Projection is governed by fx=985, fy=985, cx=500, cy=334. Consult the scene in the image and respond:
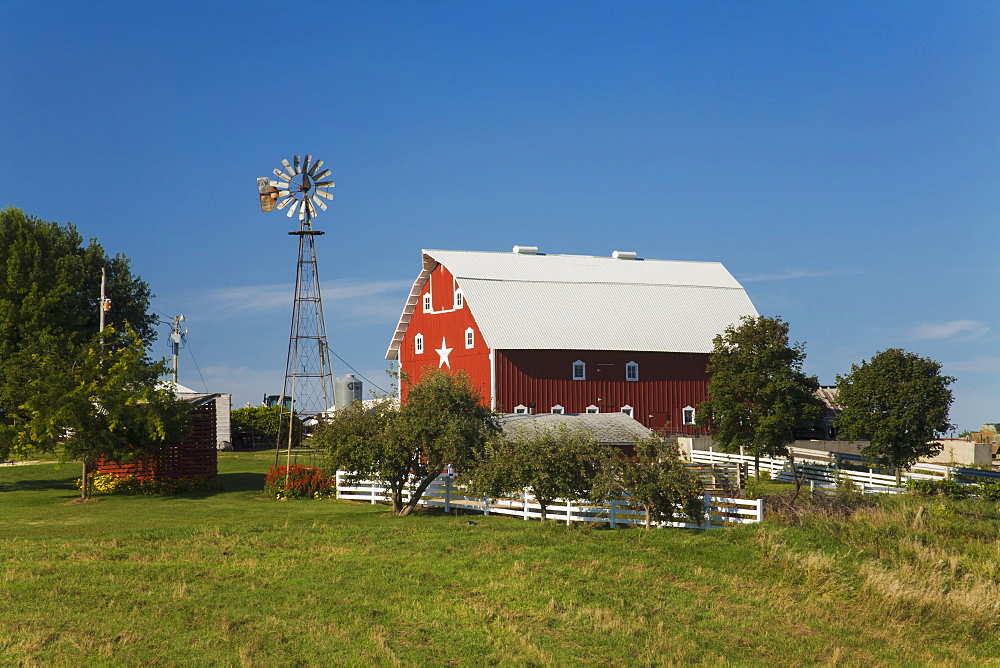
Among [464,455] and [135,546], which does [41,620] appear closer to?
[135,546]

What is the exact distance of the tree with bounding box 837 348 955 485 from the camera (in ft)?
138

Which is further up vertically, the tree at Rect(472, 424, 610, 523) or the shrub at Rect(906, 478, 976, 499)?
the tree at Rect(472, 424, 610, 523)

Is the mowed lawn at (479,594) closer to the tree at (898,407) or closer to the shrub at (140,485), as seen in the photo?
the shrub at (140,485)

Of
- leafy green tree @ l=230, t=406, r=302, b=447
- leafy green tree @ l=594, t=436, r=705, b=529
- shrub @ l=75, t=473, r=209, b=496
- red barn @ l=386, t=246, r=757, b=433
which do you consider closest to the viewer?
leafy green tree @ l=594, t=436, r=705, b=529

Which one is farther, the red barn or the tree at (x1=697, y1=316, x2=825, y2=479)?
the red barn

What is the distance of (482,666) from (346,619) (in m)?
3.24

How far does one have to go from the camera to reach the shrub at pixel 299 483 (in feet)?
121

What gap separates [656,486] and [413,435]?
7.79m

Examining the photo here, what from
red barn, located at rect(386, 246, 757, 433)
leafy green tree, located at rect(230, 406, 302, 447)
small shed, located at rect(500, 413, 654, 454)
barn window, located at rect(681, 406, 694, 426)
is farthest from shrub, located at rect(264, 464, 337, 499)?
leafy green tree, located at rect(230, 406, 302, 447)

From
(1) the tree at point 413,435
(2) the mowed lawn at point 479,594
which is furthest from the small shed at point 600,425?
(2) the mowed lawn at point 479,594

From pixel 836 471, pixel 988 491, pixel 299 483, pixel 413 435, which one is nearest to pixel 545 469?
pixel 413 435

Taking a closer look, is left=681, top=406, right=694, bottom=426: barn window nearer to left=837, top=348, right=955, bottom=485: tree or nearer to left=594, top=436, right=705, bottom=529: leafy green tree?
left=837, top=348, right=955, bottom=485: tree

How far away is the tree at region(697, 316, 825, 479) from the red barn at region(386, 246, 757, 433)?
21.7 feet

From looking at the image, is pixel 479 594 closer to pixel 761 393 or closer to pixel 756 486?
pixel 756 486
